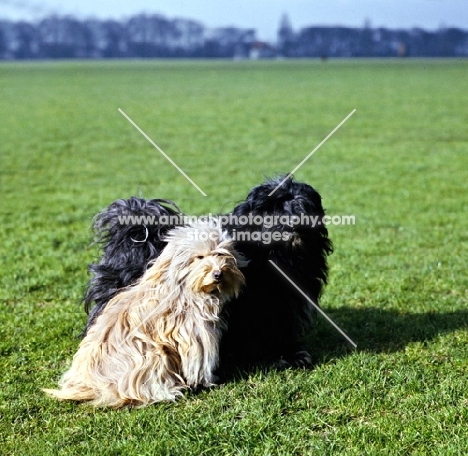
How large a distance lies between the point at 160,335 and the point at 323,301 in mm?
2430

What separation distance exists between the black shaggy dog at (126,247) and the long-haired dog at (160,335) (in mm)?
207

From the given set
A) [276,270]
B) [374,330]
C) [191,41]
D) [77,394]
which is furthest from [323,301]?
[191,41]

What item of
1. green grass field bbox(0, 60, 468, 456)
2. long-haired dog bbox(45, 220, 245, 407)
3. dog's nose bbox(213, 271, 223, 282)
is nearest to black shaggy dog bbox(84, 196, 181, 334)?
long-haired dog bbox(45, 220, 245, 407)

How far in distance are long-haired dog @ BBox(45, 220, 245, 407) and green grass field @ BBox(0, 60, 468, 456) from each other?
0.15 meters

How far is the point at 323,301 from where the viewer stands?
245 inches

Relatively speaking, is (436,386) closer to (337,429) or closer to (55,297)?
Result: (337,429)

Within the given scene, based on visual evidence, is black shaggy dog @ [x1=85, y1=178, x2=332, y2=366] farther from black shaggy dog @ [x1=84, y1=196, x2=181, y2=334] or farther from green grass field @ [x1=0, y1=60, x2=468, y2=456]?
green grass field @ [x1=0, y1=60, x2=468, y2=456]

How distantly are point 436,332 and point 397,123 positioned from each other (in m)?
16.4

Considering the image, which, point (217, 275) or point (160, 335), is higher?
point (217, 275)

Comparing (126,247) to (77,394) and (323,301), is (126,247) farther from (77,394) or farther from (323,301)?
(323,301)

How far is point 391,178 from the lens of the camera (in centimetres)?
1223

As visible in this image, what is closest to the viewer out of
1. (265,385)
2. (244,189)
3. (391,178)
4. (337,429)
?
(337,429)

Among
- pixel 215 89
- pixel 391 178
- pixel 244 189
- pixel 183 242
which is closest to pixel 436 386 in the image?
pixel 183 242

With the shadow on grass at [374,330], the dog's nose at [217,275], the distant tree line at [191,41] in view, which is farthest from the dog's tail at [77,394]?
the distant tree line at [191,41]
